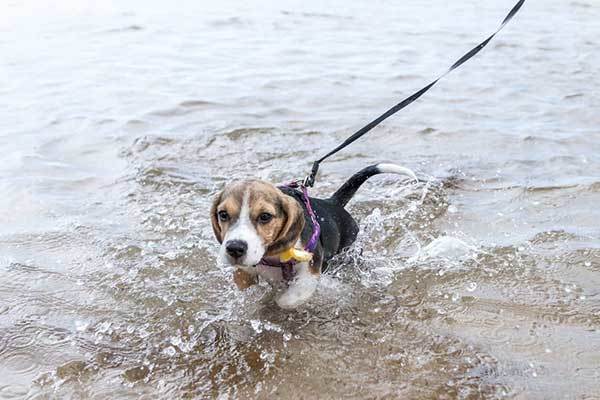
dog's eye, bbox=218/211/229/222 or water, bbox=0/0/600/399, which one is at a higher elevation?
dog's eye, bbox=218/211/229/222

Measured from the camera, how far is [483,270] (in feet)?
16.0

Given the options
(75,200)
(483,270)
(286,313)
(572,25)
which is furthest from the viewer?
(572,25)

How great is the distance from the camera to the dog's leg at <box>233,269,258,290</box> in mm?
4289

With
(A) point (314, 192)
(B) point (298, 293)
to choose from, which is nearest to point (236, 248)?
(B) point (298, 293)

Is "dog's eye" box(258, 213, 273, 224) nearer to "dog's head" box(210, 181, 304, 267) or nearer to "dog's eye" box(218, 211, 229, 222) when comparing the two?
"dog's head" box(210, 181, 304, 267)

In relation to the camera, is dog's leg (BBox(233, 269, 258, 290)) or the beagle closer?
the beagle

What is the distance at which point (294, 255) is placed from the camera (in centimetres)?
401

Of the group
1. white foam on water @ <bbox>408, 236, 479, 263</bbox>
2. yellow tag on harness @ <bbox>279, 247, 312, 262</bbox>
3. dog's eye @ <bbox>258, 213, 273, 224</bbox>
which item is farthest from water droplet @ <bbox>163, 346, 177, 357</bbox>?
white foam on water @ <bbox>408, 236, 479, 263</bbox>

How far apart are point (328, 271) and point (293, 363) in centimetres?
116

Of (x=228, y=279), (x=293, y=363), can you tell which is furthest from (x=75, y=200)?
(x=293, y=363)

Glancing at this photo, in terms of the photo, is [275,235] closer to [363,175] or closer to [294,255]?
[294,255]

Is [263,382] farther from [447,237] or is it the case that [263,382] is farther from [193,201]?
[193,201]

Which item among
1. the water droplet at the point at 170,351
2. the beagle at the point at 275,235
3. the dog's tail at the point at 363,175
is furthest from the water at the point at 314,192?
the dog's tail at the point at 363,175

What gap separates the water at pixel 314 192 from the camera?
3.79 meters
